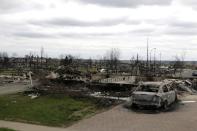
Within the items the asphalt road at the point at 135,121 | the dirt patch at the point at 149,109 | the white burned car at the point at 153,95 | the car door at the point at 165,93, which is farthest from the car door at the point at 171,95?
the asphalt road at the point at 135,121

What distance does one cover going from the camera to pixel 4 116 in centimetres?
1842

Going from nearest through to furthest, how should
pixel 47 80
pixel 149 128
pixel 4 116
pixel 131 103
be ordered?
pixel 149 128 → pixel 4 116 → pixel 131 103 → pixel 47 80

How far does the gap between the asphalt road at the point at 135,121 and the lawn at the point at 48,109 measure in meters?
0.79

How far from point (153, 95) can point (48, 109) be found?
5274mm

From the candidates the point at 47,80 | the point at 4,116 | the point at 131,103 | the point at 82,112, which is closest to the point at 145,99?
the point at 131,103

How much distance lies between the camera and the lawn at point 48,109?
57.7 ft

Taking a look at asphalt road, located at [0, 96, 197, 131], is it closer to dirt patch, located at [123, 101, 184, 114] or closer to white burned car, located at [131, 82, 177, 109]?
dirt patch, located at [123, 101, 184, 114]

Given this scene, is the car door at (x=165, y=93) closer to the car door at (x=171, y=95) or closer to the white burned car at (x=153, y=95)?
the white burned car at (x=153, y=95)

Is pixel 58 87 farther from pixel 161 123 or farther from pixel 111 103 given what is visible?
pixel 161 123

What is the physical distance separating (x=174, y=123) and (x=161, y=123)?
54cm

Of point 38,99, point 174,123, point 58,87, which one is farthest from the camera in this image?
point 58,87

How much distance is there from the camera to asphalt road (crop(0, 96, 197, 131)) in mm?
15859

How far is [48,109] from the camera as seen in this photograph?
20078mm

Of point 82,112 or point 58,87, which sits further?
point 58,87
